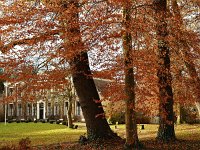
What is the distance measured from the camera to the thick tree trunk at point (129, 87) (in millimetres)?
15117

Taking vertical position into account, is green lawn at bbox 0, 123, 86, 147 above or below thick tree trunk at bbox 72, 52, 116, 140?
below

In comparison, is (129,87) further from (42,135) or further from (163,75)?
(42,135)

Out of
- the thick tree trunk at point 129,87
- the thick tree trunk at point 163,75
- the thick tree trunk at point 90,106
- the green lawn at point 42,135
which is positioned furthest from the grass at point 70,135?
the thick tree trunk at point 129,87

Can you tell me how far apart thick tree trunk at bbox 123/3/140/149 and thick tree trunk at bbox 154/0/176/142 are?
5.21 feet

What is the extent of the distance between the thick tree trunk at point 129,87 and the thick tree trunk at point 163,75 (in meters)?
1.59

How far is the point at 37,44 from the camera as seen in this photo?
16281 millimetres

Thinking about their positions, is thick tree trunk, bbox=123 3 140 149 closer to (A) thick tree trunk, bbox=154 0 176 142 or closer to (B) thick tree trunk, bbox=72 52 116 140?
(A) thick tree trunk, bbox=154 0 176 142

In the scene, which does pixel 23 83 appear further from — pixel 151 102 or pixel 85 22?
pixel 151 102

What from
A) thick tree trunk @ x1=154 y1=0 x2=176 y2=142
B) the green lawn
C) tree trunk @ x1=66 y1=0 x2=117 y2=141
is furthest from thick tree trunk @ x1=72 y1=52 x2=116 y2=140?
the green lawn

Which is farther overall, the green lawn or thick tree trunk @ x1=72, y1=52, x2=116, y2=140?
the green lawn

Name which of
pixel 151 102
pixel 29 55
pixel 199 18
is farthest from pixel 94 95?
pixel 199 18

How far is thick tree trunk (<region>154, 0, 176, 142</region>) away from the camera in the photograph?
1630 centimetres

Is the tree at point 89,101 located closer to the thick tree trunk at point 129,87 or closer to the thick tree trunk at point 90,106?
the thick tree trunk at point 90,106

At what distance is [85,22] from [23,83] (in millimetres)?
4527
